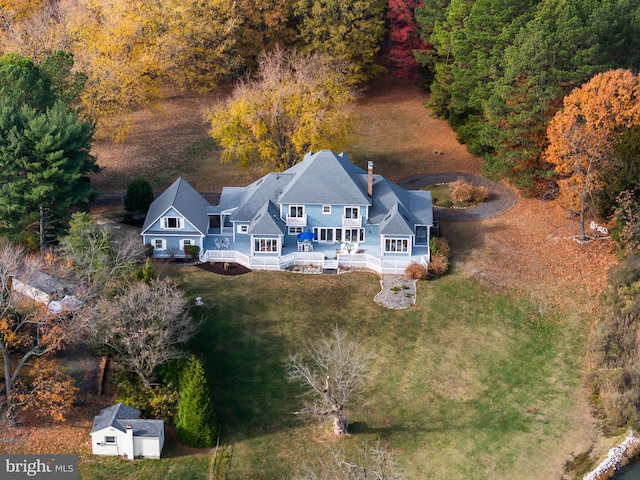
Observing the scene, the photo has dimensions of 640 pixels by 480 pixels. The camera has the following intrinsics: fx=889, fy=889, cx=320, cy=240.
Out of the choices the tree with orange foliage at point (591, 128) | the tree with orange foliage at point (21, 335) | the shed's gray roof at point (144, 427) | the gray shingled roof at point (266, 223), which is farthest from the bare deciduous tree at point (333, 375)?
the tree with orange foliage at point (591, 128)

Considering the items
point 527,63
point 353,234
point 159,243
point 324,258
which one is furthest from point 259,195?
point 527,63

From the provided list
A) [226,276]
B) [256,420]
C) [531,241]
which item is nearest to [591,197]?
[531,241]

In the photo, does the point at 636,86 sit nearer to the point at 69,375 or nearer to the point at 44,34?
A: the point at 69,375

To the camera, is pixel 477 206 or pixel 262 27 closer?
pixel 477 206

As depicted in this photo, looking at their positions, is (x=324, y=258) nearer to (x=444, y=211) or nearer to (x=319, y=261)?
(x=319, y=261)

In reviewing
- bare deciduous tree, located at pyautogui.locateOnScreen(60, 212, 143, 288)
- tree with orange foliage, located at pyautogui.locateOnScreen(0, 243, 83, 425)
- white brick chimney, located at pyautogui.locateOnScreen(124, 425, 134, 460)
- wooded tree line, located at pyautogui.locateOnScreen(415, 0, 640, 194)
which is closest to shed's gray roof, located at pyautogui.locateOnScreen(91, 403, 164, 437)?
white brick chimney, located at pyautogui.locateOnScreen(124, 425, 134, 460)

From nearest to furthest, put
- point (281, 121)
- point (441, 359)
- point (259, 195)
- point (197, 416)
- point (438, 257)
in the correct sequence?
1. point (197, 416)
2. point (441, 359)
3. point (438, 257)
4. point (259, 195)
5. point (281, 121)

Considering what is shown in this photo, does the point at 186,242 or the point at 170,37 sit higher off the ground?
the point at 170,37

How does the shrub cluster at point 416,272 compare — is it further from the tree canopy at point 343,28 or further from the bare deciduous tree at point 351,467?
the tree canopy at point 343,28
